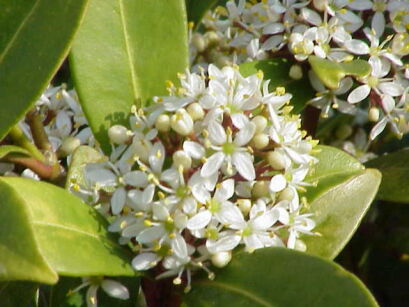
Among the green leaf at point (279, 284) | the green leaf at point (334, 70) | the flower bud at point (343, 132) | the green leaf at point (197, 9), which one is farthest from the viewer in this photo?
the flower bud at point (343, 132)

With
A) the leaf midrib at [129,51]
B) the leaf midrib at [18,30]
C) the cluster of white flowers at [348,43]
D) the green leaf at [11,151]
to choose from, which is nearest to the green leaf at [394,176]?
the cluster of white flowers at [348,43]

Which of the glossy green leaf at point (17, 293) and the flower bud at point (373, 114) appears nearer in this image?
the glossy green leaf at point (17, 293)

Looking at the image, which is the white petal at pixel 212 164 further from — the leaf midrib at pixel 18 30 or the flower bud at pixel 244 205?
the leaf midrib at pixel 18 30

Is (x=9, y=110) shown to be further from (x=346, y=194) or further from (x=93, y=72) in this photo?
(x=346, y=194)

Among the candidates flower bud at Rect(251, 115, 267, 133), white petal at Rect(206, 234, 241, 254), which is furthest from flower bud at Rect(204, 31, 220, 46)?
white petal at Rect(206, 234, 241, 254)

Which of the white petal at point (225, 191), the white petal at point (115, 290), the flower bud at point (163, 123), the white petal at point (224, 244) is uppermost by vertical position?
the flower bud at point (163, 123)

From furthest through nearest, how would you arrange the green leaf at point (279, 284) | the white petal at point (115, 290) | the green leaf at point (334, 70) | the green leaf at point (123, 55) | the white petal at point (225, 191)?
the green leaf at point (334, 70), the green leaf at point (123, 55), the white petal at point (115, 290), the white petal at point (225, 191), the green leaf at point (279, 284)

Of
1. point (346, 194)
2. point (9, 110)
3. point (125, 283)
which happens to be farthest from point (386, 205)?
point (9, 110)
